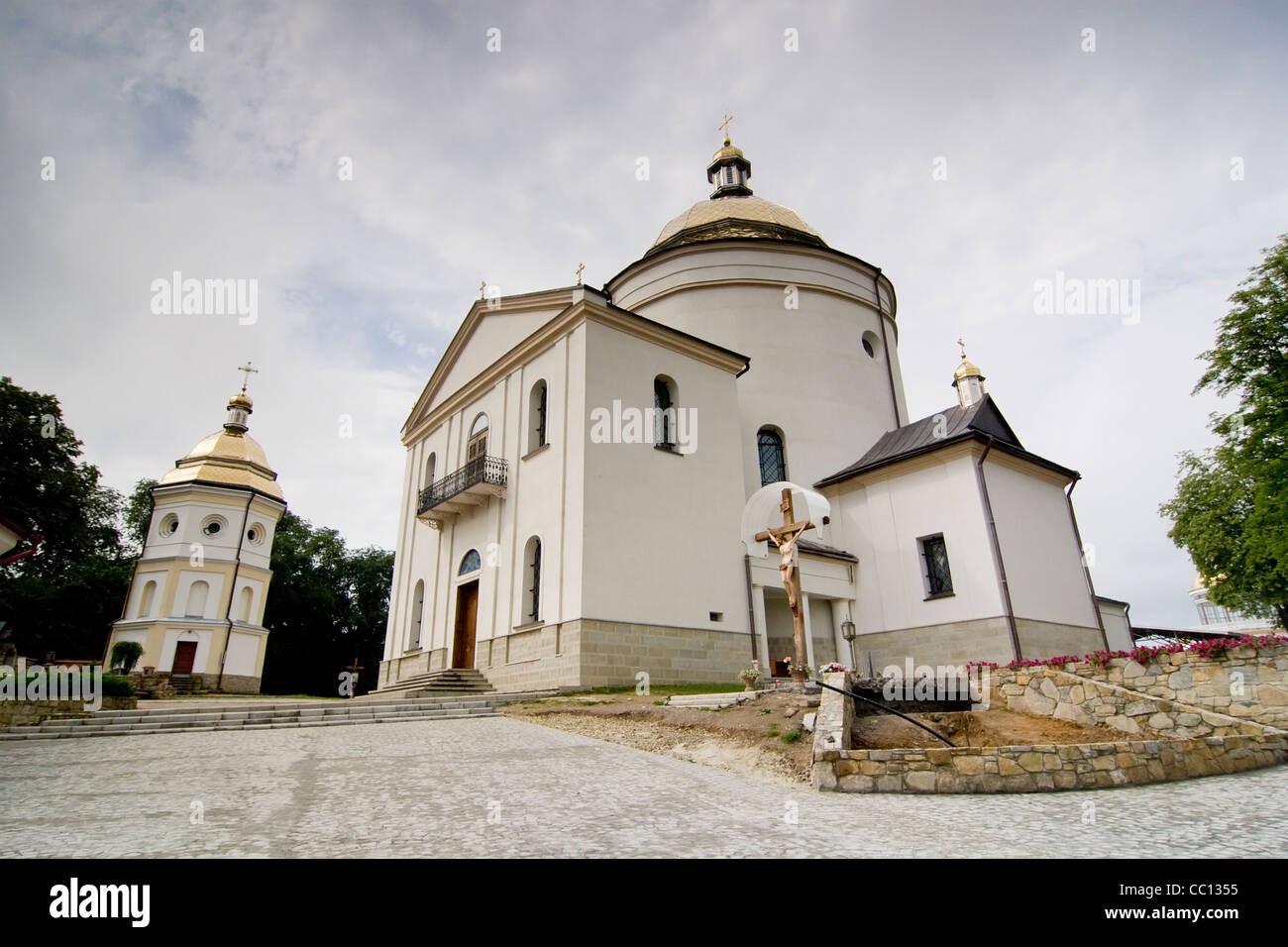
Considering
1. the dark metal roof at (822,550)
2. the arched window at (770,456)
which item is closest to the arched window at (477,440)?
the arched window at (770,456)

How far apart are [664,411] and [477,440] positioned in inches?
235

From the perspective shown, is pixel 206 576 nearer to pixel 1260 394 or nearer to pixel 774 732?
pixel 774 732

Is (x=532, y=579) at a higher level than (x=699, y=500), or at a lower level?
lower

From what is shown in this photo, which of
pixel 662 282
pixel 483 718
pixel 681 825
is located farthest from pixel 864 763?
pixel 662 282

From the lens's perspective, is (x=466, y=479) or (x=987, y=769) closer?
(x=987, y=769)

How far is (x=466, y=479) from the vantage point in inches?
768

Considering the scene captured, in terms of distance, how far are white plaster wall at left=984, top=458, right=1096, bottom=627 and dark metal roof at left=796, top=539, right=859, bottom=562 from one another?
3.96 metres

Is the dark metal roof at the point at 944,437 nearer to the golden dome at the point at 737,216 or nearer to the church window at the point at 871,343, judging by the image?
the church window at the point at 871,343

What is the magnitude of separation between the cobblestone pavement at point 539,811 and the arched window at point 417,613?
13.4 meters

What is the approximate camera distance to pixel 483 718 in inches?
478

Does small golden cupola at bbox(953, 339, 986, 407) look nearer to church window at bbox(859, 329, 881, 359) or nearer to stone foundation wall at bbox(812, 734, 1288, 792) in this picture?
church window at bbox(859, 329, 881, 359)

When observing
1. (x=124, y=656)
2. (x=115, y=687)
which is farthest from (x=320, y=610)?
(x=115, y=687)

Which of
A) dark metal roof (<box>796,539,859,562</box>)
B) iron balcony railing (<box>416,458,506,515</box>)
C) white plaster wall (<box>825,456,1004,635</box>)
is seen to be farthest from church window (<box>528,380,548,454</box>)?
white plaster wall (<box>825,456,1004,635</box>)

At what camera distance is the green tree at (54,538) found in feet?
90.3
